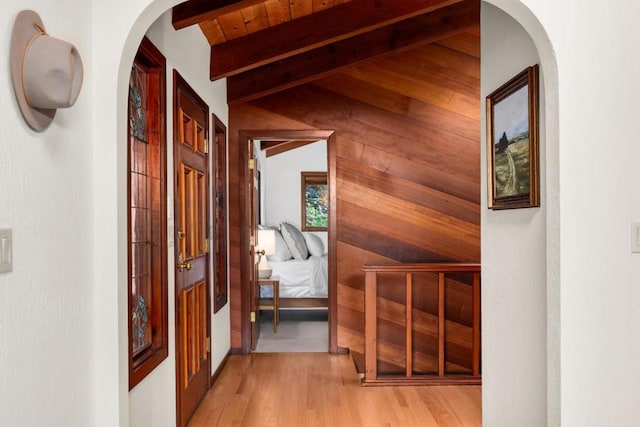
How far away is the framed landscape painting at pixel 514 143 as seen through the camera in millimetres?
1927

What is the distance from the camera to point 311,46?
3611 millimetres

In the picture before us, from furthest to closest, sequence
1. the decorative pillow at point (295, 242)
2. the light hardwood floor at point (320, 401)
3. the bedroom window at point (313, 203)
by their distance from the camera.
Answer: the bedroom window at point (313, 203) → the decorative pillow at point (295, 242) → the light hardwood floor at point (320, 401)

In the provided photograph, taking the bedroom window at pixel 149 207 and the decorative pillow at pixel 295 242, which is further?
the decorative pillow at pixel 295 242

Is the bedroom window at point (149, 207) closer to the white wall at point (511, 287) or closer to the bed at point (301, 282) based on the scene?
the white wall at point (511, 287)

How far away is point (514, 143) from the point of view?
83.7 inches

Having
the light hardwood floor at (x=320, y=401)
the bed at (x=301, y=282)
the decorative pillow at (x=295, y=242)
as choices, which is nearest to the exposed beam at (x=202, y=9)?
the light hardwood floor at (x=320, y=401)

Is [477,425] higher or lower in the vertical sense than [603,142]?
lower

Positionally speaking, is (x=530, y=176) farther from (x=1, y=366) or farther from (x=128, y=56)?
(x=1, y=366)

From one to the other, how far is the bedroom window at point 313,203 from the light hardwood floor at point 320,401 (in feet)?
14.7

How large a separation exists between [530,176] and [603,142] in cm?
31

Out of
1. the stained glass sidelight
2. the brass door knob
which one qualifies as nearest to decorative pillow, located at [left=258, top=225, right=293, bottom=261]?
the brass door knob

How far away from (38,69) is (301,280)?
5.30 meters

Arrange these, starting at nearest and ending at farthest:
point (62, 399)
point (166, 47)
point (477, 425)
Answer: point (62, 399)
point (166, 47)
point (477, 425)

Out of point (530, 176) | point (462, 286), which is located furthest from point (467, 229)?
point (530, 176)
